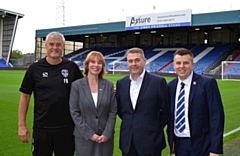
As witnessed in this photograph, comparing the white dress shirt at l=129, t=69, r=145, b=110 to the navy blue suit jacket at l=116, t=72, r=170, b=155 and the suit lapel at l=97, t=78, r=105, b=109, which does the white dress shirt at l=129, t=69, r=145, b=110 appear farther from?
the suit lapel at l=97, t=78, r=105, b=109

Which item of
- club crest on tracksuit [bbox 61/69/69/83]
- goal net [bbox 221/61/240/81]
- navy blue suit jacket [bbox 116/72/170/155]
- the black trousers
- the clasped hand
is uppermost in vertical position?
goal net [bbox 221/61/240/81]

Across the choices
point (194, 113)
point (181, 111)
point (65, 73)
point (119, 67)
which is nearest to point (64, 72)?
point (65, 73)

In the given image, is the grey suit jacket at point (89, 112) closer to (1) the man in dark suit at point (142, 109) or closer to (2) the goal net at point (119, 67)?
(1) the man in dark suit at point (142, 109)

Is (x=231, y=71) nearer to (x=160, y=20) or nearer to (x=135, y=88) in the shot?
(x=160, y=20)

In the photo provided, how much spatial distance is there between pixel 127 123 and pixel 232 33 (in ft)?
120

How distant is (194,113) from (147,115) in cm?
46

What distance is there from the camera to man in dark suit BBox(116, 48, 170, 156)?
291cm

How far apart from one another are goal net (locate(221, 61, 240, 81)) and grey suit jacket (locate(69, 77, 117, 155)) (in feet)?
80.6

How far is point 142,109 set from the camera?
2912 millimetres

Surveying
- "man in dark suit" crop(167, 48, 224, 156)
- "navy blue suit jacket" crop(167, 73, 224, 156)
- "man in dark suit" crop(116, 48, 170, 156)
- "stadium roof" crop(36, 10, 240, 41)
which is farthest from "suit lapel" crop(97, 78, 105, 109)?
"stadium roof" crop(36, 10, 240, 41)

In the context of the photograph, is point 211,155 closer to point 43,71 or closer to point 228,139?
point 43,71

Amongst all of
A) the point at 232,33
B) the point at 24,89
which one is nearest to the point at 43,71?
the point at 24,89

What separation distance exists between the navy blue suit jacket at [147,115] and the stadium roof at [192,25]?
93.2ft

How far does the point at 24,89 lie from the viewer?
3193 mm
